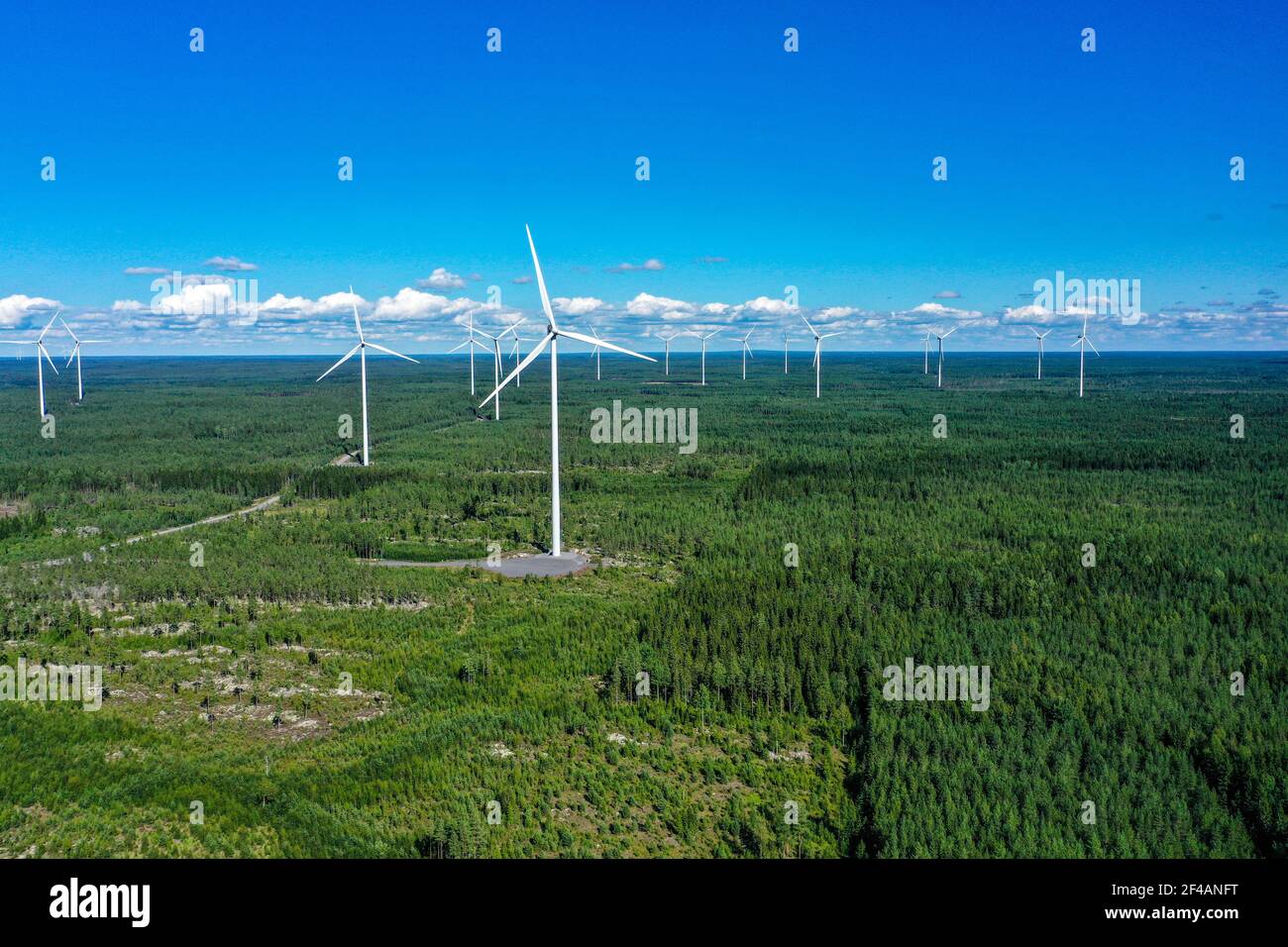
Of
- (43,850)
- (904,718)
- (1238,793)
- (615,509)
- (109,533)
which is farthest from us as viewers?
(615,509)

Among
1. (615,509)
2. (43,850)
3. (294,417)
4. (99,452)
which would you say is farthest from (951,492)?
(294,417)

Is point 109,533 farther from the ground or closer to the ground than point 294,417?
closer to the ground

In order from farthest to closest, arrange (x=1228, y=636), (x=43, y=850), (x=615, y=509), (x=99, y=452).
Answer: (x=99, y=452)
(x=615, y=509)
(x=1228, y=636)
(x=43, y=850)

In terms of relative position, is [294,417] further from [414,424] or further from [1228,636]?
[1228,636]

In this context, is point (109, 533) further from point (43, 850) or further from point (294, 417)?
point (294, 417)

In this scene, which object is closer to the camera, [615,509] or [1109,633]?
[1109,633]
